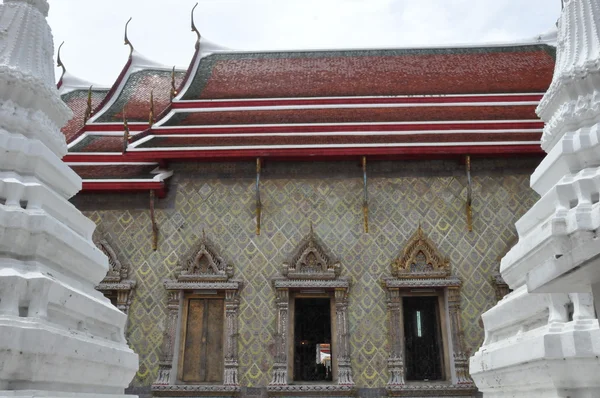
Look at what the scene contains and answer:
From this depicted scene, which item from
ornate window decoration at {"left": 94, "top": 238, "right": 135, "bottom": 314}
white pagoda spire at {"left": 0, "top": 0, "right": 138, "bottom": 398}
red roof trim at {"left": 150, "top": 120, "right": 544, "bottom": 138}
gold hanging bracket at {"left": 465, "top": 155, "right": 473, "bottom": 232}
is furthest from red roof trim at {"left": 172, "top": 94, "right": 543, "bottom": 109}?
white pagoda spire at {"left": 0, "top": 0, "right": 138, "bottom": 398}

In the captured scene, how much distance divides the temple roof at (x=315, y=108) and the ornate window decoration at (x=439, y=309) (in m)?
1.42

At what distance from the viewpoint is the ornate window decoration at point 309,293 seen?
7.07 metres

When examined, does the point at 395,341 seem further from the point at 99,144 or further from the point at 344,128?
the point at 99,144

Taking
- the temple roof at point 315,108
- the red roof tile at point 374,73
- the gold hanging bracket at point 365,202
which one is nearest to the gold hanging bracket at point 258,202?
the temple roof at point 315,108

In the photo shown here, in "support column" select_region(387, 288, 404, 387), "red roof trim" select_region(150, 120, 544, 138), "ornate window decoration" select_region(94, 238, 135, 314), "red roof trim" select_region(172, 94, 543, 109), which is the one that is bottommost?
"support column" select_region(387, 288, 404, 387)

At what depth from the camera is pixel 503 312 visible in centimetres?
379

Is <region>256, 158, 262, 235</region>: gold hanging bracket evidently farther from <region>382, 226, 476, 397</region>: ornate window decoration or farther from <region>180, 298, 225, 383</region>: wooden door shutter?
<region>382, 226, 476, 397</region>: ornate window decoration

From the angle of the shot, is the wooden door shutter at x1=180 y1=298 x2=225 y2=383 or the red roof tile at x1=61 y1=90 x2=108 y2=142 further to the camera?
the red roof tile at x1=61 y1=90 x2=108 y2=142

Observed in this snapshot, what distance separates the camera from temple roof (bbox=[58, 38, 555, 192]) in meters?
8.03

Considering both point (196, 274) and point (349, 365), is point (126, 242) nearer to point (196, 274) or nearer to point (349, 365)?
point (196, 274)

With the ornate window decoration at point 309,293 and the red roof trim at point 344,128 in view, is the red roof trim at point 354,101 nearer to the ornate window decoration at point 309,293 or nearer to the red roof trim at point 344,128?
the red roof trim at point 344,128

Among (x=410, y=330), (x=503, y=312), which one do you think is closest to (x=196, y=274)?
(x=410, y=330)

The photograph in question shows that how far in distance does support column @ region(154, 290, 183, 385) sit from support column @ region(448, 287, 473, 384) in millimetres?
3464

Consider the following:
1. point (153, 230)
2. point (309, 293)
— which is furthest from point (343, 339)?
point (153, 230)
